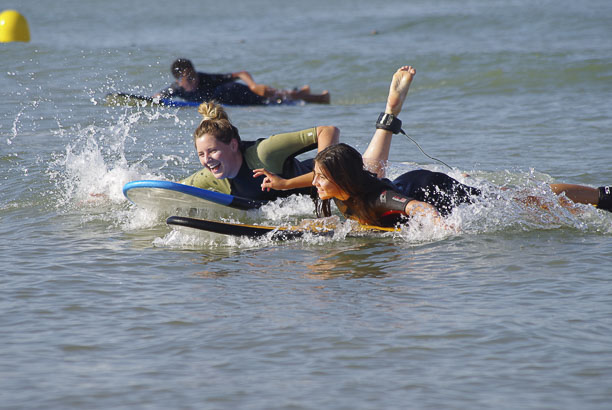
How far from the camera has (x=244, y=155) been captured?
656 centimetres

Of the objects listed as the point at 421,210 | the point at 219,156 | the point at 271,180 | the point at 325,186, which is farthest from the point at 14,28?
the point at 421,210

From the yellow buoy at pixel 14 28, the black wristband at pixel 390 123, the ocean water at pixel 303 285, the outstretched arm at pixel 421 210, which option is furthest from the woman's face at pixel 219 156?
the yellow buoy at pixel 14 28

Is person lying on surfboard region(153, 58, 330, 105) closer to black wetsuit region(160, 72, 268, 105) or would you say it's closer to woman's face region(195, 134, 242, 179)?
black wetsuit region(160, 72, 268, 105)

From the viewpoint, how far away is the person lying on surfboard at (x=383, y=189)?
18.8 ft

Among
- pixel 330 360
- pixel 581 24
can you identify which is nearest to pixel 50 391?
pixel 330 360

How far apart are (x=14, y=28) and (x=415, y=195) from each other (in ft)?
39.0

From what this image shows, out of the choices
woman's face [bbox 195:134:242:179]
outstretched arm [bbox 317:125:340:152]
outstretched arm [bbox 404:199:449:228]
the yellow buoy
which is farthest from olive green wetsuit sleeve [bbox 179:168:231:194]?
the yellow buoy

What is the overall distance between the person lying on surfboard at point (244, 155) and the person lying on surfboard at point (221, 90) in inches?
275

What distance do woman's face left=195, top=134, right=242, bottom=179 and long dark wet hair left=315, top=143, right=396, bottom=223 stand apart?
0.90 metres

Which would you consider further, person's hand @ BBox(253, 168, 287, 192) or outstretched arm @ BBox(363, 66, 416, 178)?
outstretched arm @ BBox(363, 66, 416, 178)

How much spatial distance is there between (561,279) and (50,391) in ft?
10.4

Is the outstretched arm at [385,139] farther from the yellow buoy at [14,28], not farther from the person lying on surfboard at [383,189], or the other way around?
the yellow buoy at [14,28]

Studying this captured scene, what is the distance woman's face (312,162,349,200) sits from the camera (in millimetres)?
5746

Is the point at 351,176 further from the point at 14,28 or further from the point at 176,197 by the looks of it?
the point at 14,28
